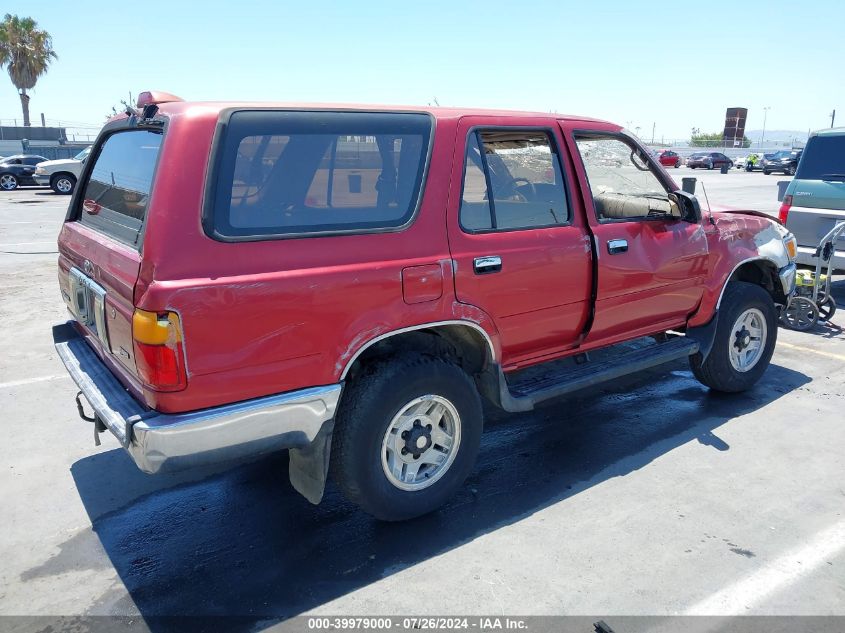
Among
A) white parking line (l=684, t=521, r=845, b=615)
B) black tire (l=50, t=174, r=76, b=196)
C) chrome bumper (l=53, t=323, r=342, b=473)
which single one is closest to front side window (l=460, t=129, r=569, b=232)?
chrome bumper (l=53, t=323, r=342, b=473)

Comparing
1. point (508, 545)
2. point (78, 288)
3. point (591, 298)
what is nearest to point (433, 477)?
point (508, 545)

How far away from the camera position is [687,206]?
4445 millimetres

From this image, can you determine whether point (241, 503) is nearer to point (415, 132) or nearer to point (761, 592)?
point (415, 132)

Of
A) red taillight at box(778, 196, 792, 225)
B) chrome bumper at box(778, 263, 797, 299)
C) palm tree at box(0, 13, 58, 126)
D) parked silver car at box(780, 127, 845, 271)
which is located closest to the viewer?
chrome bumper at box(778, 263, 797, 299)

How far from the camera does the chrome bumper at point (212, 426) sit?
2.70 m

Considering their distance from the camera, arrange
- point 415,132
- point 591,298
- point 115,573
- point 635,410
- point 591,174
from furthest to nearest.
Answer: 1. point 635,410
2. point 591,174
3. point 591,298
4. point 415,132
5. point 115,573

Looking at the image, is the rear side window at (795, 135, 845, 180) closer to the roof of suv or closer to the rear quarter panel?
the roof of suv

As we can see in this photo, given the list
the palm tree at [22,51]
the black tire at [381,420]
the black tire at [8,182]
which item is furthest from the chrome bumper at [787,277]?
the palm tree at [22,51]

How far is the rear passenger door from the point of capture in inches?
137

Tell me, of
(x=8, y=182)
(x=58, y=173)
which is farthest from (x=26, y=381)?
(x=8, y=182)

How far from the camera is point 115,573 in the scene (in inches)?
123

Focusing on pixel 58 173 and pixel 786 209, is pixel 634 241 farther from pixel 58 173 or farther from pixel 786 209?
pixel 58 173

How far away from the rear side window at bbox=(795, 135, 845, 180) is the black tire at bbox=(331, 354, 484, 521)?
6.49m

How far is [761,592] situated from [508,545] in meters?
1.14
